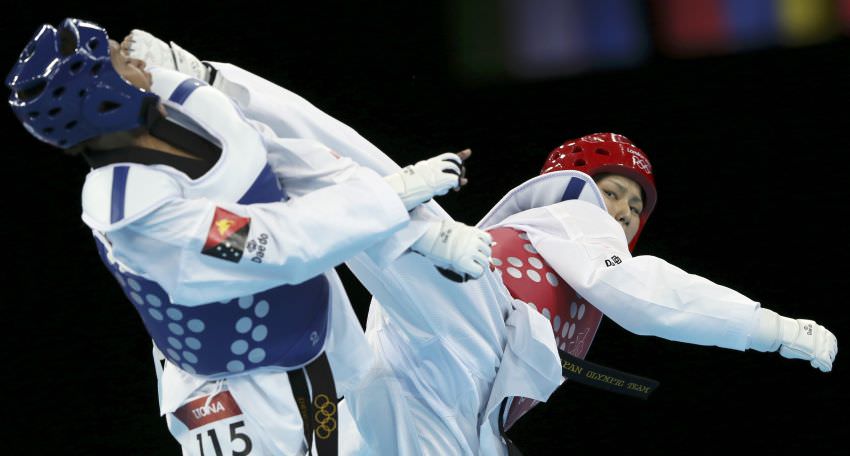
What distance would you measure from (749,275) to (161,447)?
229cm

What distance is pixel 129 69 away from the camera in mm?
2963

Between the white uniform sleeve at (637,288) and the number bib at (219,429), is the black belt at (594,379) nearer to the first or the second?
the white uniform sleeve at (637,288)

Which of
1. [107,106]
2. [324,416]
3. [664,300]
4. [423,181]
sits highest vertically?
[107,106]

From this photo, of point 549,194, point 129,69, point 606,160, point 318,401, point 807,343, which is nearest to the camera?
point 129,69

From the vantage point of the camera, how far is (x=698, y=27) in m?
5.11

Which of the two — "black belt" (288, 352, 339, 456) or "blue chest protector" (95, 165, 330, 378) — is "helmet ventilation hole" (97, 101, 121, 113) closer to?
"blue chest protector" (95, 165, 330, 378)

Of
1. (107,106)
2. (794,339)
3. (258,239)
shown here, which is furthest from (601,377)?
(107,106)

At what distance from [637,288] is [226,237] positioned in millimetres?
1474

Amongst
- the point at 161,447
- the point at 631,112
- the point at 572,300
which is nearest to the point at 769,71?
→ the point at 631,112

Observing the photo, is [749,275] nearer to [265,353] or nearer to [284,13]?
[284,13]

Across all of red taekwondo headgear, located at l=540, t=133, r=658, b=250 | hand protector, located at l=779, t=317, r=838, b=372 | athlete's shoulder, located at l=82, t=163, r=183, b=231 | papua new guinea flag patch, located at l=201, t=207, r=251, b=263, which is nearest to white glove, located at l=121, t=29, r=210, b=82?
athlete's shoulder, located at l=82, t=163, r=183, b=231

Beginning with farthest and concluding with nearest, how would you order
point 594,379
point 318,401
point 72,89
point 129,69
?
point 594,379 → point 318,401 → point 129,69 → point 72,89

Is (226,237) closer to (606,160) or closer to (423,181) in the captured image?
(423,181)

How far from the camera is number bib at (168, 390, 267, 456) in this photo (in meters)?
3.15
